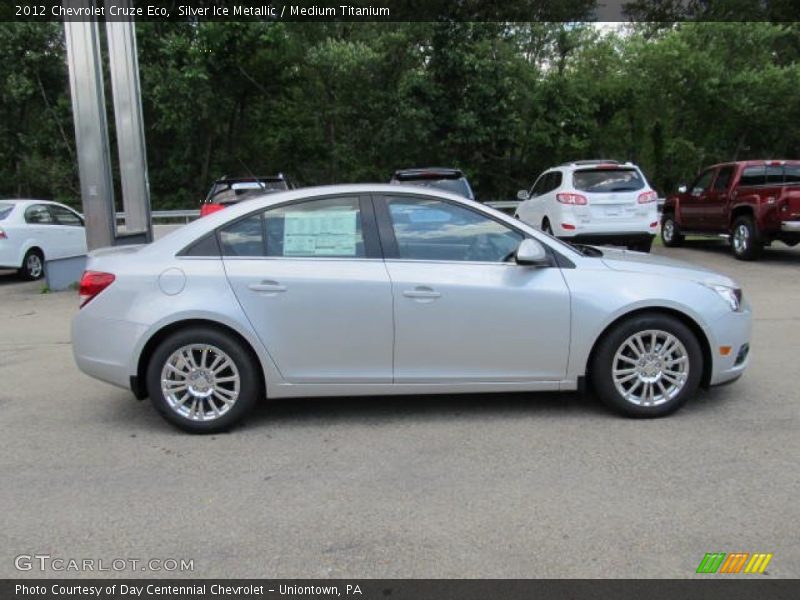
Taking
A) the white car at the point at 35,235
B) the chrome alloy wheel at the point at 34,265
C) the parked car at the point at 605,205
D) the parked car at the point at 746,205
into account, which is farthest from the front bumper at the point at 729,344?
the chrome alloy wheel at the point at 34,265

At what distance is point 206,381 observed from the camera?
4.65m

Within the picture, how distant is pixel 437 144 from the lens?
24266mm

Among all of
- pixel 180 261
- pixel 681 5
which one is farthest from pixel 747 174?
pixel 681 5

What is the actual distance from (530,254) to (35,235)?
10882 mm

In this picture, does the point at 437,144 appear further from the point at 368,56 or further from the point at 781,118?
the point at 781,118

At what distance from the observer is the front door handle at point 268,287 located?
461 cm

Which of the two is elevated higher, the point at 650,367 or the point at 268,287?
the point at 268,287

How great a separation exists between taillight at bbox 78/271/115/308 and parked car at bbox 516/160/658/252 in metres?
8.61

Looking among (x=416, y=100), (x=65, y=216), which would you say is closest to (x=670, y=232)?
(x=416, y=100)

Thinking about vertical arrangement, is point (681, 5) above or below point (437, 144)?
above

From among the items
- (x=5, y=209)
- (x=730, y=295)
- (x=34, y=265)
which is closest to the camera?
(x=730, y=295)

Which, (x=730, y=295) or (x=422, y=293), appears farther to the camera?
(x=730, y=295)

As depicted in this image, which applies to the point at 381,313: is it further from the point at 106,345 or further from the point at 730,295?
the point at 730,295
